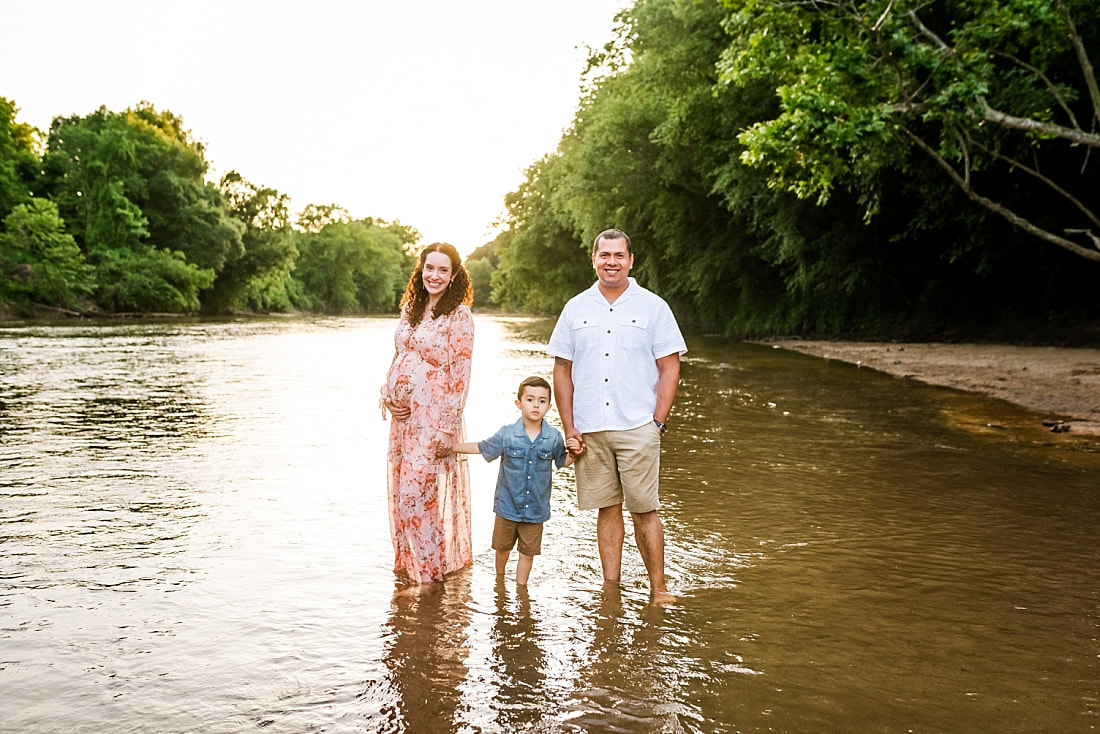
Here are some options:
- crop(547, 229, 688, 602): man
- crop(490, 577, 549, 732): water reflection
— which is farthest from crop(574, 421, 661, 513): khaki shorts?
crop(490, 577, 549, 732): water reflection

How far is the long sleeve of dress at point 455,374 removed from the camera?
5148 mm

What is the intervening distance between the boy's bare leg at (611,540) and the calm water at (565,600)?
0.14 m

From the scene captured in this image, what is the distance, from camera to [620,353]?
4.82 metres

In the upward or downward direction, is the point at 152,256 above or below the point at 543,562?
above

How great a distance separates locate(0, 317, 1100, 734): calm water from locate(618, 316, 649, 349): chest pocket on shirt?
1.27 m

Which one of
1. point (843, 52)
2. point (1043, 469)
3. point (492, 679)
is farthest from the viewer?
point (843, 52)

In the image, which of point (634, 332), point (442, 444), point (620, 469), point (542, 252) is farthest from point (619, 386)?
point (542, 252)

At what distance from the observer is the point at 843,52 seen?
12805 millimetres

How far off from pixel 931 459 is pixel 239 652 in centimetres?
673

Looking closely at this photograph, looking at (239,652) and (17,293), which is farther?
(17,293)

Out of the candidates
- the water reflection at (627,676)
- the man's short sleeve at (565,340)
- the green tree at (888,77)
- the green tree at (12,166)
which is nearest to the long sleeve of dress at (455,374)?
the man's short sleeve at (565,340)

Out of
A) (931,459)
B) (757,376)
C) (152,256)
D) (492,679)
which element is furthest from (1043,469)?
(152,256)

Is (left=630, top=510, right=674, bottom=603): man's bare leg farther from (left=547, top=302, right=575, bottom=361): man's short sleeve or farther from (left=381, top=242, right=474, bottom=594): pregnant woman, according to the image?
(left=381, top=242, right=474, bottom=594): pregnant woman

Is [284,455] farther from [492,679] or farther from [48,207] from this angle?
[48,207]
